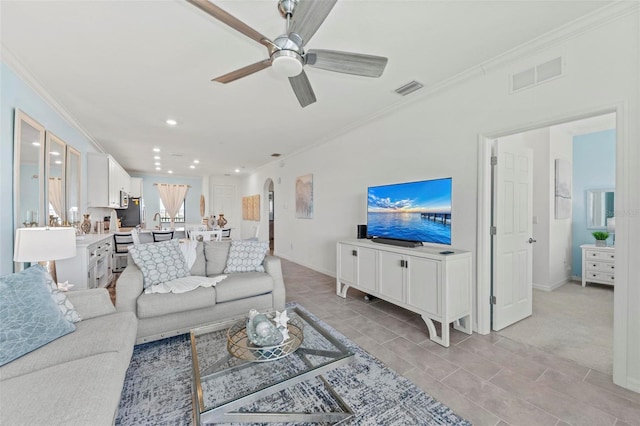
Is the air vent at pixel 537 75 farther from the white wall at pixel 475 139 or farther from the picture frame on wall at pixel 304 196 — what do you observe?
the picture frame on wall at pixel 304 196

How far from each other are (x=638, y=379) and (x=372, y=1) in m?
3.17

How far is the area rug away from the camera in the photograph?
5.16ft

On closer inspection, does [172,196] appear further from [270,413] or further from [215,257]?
[270,413]

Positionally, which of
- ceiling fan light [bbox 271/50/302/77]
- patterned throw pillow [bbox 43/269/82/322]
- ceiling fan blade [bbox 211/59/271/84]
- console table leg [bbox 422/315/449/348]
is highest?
ceiling fan blade [bbox 211/59/271/84]

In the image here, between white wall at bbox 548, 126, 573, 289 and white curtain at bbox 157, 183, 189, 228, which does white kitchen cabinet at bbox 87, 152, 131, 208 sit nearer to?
white curtain at bbox 157, 183, 189, 228

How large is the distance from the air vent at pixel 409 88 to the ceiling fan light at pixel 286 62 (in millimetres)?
1765

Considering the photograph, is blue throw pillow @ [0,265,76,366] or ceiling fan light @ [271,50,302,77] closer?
blue throw pillow @ [0,265,76,366]

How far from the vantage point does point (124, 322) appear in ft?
6.09

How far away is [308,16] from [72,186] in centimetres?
446

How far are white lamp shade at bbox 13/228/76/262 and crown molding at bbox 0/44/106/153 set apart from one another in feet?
5.22

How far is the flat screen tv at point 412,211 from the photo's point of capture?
2748mm

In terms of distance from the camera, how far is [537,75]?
7.37 ft

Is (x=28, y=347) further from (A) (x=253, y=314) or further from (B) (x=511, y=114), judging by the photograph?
(B) (x=511, y=114)

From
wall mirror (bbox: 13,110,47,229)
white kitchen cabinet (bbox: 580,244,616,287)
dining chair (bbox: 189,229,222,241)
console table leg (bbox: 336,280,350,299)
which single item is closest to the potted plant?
white kitchen cabinet (bbox: 580,244,616,287)
